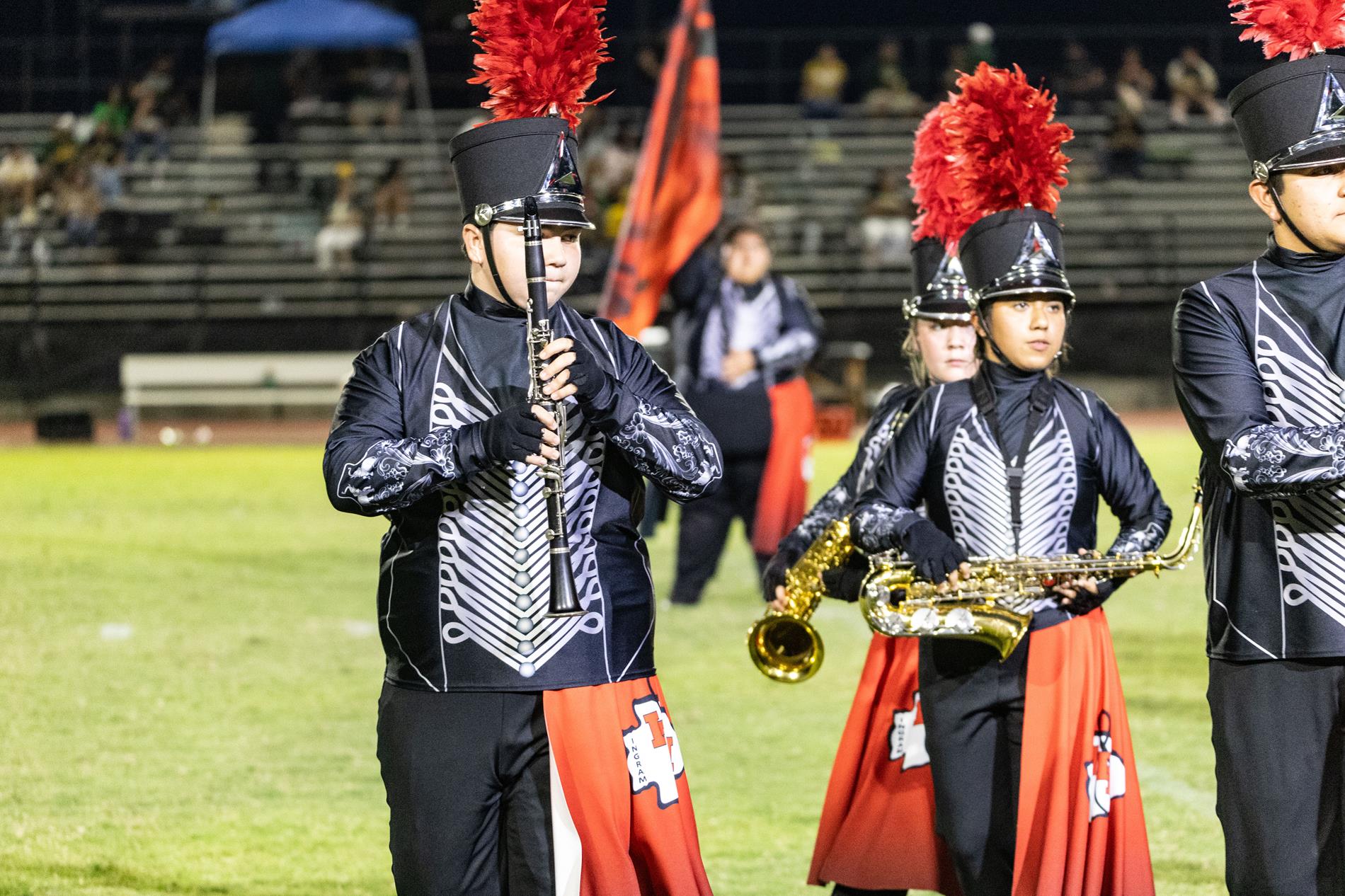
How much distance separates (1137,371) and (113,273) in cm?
1355

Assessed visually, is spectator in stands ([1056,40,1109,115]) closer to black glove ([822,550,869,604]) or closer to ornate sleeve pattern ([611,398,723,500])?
black glove ([822,550,869,604])

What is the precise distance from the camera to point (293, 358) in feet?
75.4

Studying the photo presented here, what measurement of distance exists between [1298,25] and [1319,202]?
43 cm

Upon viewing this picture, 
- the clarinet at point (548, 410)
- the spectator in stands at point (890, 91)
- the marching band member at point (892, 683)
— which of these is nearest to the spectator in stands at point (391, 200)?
the spectator in stands at point (890, 91)

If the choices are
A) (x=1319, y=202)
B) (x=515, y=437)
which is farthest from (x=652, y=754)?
(x=1319, y=202)

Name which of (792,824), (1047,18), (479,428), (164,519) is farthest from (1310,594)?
(1047,18)

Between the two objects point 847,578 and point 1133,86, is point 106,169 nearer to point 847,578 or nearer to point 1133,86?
point 1133,86

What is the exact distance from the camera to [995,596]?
4.34 metres

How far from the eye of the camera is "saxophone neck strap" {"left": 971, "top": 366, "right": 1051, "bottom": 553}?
455 cm

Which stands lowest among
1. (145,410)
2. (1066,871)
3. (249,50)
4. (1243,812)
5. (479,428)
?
(145,410)

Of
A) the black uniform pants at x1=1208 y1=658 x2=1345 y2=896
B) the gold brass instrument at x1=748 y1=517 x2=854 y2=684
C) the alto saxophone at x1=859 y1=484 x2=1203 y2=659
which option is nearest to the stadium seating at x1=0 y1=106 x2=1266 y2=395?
the gold brass instrument at x1=748 y1=517 x2=854 y2=684

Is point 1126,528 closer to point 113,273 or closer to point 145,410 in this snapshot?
point 145,410

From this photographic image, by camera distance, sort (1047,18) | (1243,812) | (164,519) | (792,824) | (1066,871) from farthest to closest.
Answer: (1047,18) → (164,519) → (792,824) → (1066,871) → (1243,812)

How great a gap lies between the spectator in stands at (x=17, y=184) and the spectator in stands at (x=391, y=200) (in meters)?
4.78
